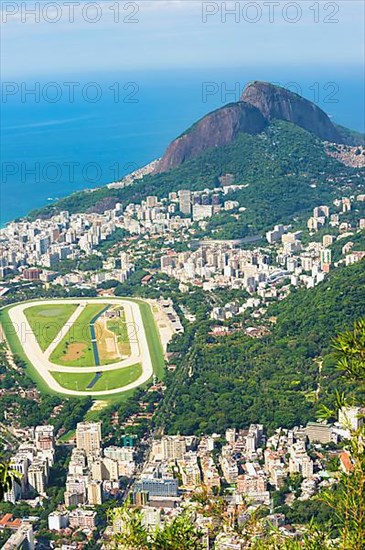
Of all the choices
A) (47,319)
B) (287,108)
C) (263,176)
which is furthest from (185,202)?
(47,319)

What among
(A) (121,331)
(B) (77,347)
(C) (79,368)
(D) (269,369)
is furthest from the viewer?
(A) (121,331)

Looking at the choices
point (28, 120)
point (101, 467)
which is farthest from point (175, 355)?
point (28, 120)

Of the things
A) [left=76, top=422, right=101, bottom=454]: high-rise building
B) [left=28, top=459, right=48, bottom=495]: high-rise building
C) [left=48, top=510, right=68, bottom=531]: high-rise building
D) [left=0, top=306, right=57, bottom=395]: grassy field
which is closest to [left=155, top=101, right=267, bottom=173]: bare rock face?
[left=0, top=306, right=57, bottom=395]: grassy field

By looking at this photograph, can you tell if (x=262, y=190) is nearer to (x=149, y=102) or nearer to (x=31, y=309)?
(x=31, y=309)

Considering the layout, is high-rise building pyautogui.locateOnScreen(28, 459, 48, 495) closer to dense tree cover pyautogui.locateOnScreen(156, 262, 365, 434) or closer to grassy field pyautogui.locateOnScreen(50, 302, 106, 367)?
dense tree cover pyautogui.locateOnScreen(156, 262, 365, 434)

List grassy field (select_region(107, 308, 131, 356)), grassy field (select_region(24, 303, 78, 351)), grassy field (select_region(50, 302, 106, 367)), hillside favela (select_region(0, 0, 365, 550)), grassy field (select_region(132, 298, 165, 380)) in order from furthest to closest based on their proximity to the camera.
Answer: grassy field (select_region(24, 303, 78, 351))
grassy field (select_region(107, 308, 131, 356))
grassy field (select_region(50, 302, 106, 367))
grassy field (select_region(132, 298, 165, 380))
hillside favela (select_region(0, 0, 365, 550))

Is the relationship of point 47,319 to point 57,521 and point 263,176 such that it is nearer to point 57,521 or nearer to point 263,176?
point 57,521

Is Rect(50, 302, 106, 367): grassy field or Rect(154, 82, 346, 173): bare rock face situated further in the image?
Rect(154, 82, 346, 173): bare rock face
